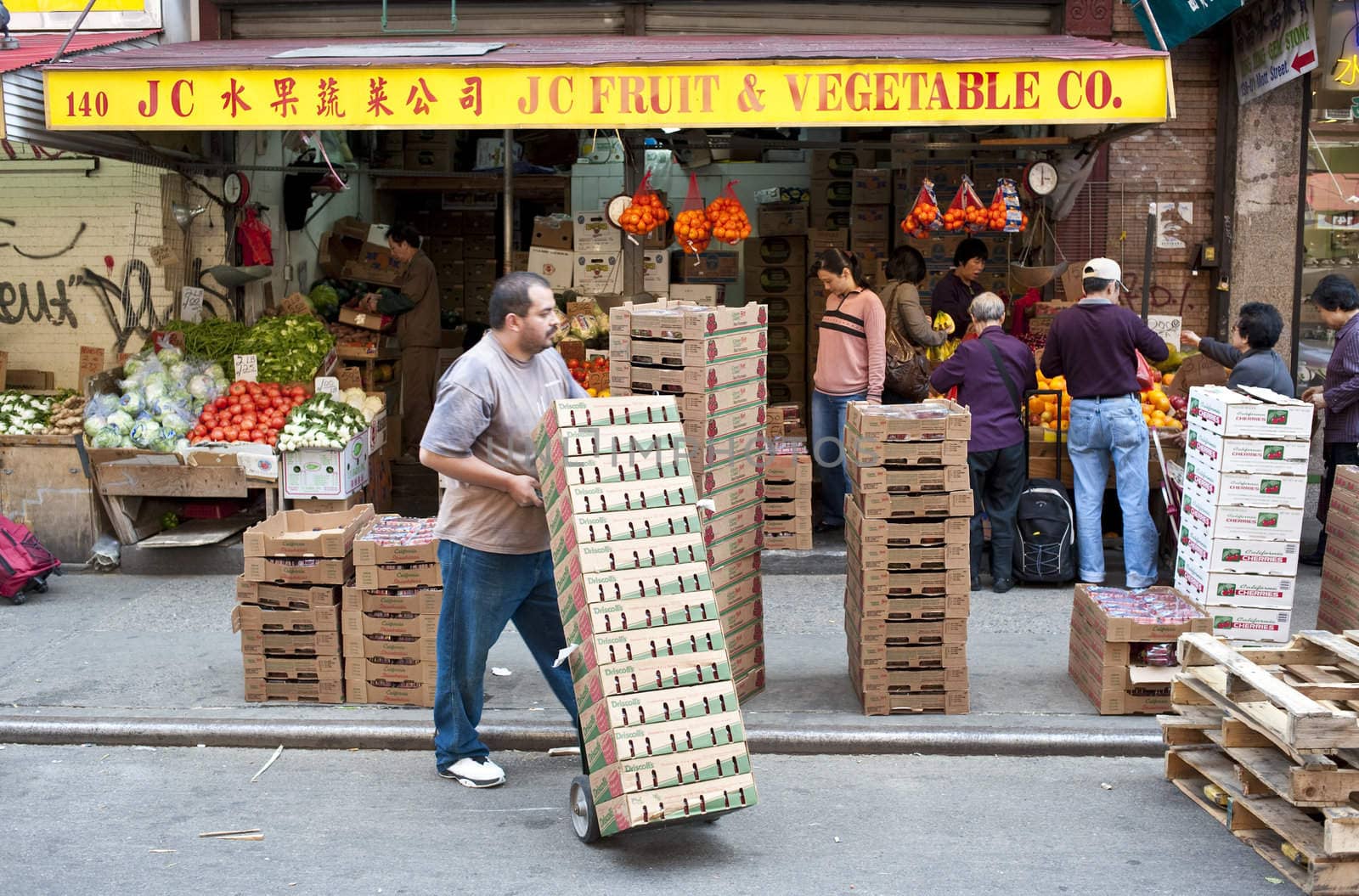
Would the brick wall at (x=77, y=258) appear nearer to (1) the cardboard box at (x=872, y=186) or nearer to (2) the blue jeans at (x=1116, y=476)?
(1) the cardboard box at (x=872, y=186)

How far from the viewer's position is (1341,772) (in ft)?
15.7

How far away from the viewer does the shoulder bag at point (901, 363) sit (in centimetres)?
1027

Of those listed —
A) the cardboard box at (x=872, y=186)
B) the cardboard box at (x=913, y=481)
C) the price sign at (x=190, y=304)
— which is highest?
the cardboard box at (x=872, y=186)

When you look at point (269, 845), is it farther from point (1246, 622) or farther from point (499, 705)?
point (1246, 622)

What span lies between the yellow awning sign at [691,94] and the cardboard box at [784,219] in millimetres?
4087

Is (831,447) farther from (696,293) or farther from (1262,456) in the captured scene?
(1262,456)

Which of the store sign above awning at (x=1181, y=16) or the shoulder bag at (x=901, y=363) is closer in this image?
the store sign above awning at (x=1181, y=16)

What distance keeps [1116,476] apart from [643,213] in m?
3.79

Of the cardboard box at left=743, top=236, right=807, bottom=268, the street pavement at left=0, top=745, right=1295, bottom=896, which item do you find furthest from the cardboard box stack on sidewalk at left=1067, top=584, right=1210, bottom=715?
the cardboard box at left=743, top=236, right=807, bottom=268

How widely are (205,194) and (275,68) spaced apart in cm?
272

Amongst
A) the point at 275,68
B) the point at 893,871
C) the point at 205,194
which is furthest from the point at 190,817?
the point at 205,194

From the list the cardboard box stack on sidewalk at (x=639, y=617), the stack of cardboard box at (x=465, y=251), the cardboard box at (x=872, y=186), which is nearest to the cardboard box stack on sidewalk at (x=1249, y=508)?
the cardboard box stack on sidewalk at (x=639, y=617)

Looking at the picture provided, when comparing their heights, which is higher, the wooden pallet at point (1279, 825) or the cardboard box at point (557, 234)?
the cardboard box at point (557, 234)

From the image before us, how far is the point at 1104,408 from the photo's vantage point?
858 cm
